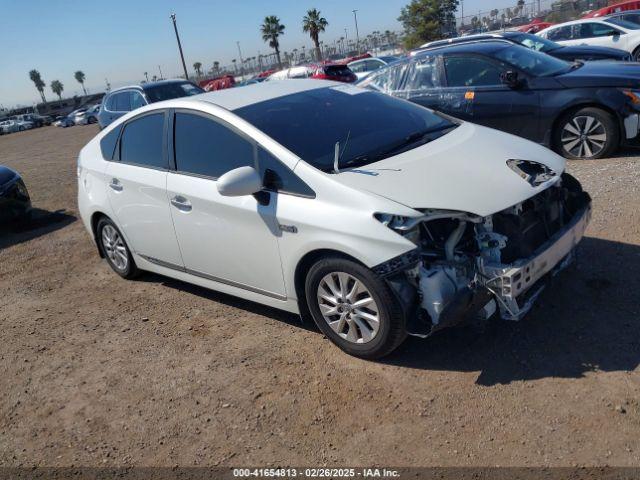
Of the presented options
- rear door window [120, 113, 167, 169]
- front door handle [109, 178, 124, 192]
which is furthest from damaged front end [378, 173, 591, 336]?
front door handle [109, 178, 124, 192]

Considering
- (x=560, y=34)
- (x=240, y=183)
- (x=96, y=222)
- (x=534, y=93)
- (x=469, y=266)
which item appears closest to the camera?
(x=469, y=266)

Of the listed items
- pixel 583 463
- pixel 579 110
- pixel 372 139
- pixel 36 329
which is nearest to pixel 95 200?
pixel 36 329

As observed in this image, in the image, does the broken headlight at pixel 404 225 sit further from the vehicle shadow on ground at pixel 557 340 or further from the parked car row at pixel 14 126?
the parked car row at pixel 14 126

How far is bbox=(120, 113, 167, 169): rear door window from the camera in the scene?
15.1ft

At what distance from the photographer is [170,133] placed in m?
4.52

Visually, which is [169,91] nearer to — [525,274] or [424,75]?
[424,75]

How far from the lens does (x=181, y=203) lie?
4316mm

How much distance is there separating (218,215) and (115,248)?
1.98 metres

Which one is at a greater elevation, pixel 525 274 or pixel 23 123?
pixel 525 274

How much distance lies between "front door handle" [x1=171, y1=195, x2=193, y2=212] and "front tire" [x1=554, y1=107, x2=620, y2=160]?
16.2 feet

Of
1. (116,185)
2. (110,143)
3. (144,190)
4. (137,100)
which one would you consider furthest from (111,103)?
(144,190)

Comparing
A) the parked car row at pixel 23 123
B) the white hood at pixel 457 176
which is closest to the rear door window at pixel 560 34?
the white hood at pixel 457 176

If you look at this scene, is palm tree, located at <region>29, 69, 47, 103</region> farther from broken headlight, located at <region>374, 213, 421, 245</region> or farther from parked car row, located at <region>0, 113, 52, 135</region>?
broken headlight, located at <region>374, 213, 421, 245</region>

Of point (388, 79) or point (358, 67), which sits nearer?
point (388, 79)
